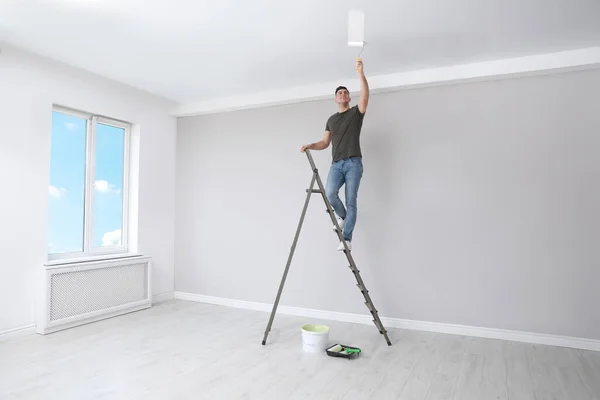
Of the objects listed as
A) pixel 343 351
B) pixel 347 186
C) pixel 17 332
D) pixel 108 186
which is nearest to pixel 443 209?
pixel 347 186

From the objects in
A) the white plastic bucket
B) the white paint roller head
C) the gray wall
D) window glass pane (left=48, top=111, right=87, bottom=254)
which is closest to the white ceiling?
the white paint roller head

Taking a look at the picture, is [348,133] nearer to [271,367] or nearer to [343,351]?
[343,351]

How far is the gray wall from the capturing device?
3.79m

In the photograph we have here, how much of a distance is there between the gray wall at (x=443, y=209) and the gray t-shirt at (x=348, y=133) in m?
0.73

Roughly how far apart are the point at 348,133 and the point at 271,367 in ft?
7.27

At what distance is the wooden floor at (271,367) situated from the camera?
2746 mm

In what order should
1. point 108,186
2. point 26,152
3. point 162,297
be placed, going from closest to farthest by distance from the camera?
point 26,152 → point 108,186 → point 162,297

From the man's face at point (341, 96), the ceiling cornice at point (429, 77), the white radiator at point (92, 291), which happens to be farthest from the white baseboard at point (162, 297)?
the man's face at point (341, 96)

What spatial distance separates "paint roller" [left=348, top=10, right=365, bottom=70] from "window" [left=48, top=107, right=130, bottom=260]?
3.23m

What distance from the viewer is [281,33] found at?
354 centimetres

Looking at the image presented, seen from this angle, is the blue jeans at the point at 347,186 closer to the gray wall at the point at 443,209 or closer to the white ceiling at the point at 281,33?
the gray wall at the point at 443,209

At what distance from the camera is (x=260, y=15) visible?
10.6 feet

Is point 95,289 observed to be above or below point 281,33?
below

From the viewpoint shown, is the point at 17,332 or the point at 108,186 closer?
the point at 17,332
